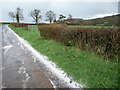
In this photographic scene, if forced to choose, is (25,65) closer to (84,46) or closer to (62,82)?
(62,82)

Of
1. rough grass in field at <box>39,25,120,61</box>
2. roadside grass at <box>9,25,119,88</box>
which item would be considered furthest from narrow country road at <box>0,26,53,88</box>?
rough grass in field at <box>39,25,120,61</box>

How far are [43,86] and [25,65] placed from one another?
2.31 m

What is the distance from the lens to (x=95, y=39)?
6.22 meters

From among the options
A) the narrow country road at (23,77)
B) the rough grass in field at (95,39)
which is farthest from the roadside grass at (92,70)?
the narrow country road at (23,77)

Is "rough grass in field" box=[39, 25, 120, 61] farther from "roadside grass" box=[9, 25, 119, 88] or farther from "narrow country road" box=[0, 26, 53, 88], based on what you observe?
"narrow country road" box=[0, 26, 53, 88]

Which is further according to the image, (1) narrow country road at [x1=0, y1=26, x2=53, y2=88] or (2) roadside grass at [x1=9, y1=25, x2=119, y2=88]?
(1) narrow country road at [x1=0, y1=26, x2=53, y2=88]

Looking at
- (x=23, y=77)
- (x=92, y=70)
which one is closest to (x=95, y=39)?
(x=92, y=70)

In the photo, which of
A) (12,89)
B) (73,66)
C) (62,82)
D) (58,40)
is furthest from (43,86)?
(58,40)

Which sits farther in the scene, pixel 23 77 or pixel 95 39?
pixel 95 39

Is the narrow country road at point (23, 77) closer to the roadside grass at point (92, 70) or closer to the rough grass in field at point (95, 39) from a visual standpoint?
the roadside grass at point (92, 70)

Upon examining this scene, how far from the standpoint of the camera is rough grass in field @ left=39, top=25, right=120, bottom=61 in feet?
17.3

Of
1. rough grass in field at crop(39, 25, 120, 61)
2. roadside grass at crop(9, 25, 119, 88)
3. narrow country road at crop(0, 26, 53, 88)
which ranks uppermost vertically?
rough grass in field at crop(39, 25, 120, 61)

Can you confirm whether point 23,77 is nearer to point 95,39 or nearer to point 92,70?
point 92,70

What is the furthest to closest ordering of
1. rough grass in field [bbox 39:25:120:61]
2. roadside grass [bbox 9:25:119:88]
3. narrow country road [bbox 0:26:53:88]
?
rough grass in field [bbox 39:25:120:61] → narrow country road [bbox 0:26:53:88] → roadside grass [bbox 9:25:119:88]
